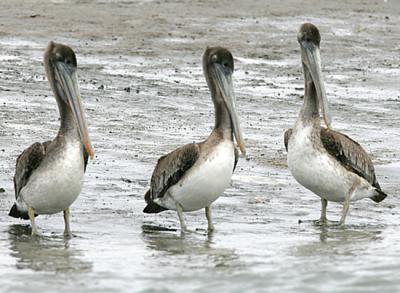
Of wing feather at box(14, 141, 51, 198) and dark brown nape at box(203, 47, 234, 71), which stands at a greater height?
dark brown nape at box(203, 47, 234, 71)

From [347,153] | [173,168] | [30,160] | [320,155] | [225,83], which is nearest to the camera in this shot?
[30,160]

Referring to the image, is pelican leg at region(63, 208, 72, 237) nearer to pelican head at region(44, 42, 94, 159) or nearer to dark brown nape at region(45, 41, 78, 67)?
pelican head at region(44, 42, 94, 159)

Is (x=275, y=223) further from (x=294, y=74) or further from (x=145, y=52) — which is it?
(x=145, y=52)

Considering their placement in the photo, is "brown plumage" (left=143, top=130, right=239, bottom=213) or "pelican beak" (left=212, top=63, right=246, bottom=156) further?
"pelican beak" (left=212, top=63, right=246, bottom=156)

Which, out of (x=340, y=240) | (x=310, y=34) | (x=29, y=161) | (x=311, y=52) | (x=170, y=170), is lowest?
(x=340, y=240)

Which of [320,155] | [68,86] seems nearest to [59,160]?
[68,86]

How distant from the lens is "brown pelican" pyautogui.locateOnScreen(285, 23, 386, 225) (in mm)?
9688

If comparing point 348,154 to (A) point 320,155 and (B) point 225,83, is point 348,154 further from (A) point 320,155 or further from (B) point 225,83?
(B) point 225,83

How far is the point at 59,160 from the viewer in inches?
348

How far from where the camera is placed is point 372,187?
10.1 meters

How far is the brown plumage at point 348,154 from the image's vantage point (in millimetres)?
9891

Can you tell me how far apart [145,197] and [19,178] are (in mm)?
1120

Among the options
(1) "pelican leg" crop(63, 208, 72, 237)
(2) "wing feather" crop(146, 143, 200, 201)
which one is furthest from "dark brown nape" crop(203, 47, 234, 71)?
(1) "pelican leg" crop(63, 208, 72, 237)

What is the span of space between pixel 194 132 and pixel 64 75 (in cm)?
418
